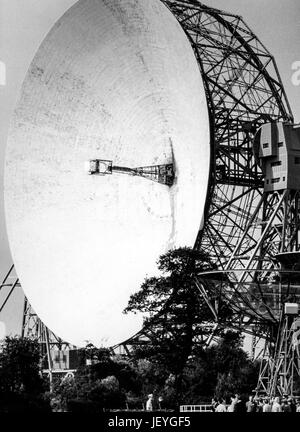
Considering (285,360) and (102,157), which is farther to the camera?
(102,157)

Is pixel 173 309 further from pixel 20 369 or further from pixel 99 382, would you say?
pixel 20 369

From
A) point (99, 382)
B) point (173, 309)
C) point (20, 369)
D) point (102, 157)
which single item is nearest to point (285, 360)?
point (173, 309)

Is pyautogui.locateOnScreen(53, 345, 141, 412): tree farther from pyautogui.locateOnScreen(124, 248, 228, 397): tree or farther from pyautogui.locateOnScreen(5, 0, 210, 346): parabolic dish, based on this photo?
pyautogui.locateOnScreen(124, 248, 228, 397): tree

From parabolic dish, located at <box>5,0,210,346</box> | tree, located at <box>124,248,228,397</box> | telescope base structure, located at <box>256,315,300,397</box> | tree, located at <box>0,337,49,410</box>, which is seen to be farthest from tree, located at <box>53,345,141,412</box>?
telescope base structure, located at <box>256,315,300,397</box>

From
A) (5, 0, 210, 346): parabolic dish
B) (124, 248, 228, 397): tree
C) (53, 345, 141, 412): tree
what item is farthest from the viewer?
(5, 0, 210, 346): parabolic dish

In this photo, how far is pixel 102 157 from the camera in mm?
64125

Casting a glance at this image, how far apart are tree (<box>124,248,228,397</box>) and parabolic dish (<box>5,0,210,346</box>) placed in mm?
1046

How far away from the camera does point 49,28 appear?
6512cm

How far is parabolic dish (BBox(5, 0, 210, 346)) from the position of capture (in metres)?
55.8

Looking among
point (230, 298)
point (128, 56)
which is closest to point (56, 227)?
point (128, 56)

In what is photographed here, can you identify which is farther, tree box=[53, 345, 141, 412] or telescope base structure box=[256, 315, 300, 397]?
tree box=[53, 345, 141, 412]

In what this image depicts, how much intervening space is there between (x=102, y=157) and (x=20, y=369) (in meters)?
13.4

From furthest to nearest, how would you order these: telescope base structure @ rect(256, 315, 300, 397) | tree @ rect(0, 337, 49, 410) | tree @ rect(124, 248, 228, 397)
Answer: tree @ rect(0, 337, 49, 410), tree @ rect(124, 248, 228, 397), telescope base structure @ rect(256, 315, 300, 397)
